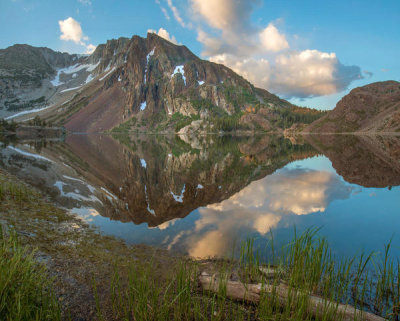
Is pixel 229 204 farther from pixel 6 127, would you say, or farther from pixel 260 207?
pixel 6 127

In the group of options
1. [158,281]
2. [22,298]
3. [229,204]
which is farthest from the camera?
[229,204]

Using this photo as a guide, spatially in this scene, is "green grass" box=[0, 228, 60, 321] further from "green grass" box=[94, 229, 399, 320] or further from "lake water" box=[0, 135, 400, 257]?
"lake water" box=[0, 135, 400, 257]

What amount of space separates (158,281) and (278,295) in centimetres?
377

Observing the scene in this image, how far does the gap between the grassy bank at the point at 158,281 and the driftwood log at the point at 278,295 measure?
0.05 metres

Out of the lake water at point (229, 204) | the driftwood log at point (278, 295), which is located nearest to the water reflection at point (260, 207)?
the lake water at point (229, 204)

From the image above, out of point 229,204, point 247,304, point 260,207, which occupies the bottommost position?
point 247,304

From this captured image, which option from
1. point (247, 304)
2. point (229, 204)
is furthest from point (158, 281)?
point (229, 204)

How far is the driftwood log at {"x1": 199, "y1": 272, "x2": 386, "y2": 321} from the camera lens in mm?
4832

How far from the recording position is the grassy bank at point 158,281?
4.74 m

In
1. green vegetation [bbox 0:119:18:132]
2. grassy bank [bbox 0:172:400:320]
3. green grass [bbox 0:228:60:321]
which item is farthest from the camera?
green vegetation [bbox 0:119:18:132]

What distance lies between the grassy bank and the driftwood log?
47 mm

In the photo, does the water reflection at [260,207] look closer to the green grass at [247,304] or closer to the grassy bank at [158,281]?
the grassy bank at [158,281]

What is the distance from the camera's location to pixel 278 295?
505 centimetres

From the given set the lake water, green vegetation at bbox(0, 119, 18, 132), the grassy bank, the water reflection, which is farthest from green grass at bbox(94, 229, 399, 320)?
green vegetation at bbox(0, 119, 18, 132)
